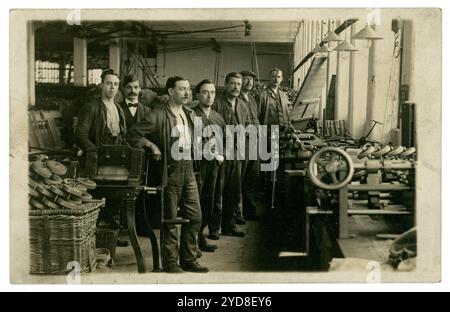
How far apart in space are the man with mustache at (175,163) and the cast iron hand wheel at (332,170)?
41.1 inches

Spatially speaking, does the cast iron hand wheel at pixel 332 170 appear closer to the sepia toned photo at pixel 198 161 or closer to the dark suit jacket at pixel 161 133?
the sepia toned photo at pixel 198 161

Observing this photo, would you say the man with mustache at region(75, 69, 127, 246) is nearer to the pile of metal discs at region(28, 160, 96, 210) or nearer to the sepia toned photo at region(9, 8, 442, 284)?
the sepia toned photo at region(9, 8, 442, 284)

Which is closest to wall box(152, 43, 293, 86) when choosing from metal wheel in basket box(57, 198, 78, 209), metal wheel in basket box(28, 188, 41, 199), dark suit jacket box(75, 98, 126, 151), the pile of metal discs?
dark suit jacket box(75, 98, 126, 151)

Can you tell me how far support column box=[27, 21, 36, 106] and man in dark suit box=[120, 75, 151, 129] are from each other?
0.71 meters

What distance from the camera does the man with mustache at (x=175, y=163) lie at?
5098 mm

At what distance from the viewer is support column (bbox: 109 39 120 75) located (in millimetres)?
5305

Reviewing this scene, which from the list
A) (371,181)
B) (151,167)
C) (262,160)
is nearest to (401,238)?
(371,181)

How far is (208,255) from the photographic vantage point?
521cm

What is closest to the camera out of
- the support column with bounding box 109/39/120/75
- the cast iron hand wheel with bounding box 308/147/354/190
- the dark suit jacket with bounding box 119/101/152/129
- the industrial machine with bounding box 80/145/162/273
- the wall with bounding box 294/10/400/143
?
the cast iron hand wheel with bounding box 308/147/354/190

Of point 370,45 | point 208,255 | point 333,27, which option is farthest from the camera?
point 370,45

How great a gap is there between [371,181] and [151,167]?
178 centimetres

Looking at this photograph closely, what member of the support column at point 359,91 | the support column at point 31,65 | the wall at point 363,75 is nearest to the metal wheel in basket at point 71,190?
the support column at point 31,65

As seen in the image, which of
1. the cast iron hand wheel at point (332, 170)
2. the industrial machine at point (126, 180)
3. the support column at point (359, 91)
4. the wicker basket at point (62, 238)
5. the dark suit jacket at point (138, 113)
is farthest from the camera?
the support column at point (359, 91)

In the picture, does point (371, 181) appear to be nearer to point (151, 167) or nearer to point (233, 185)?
point (233, 185)
